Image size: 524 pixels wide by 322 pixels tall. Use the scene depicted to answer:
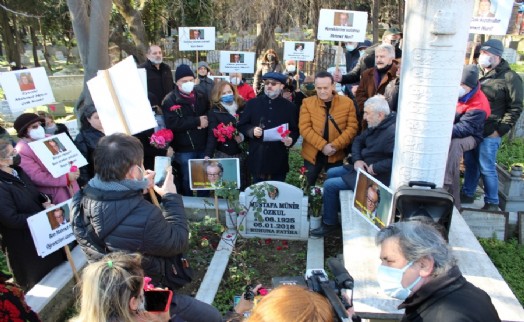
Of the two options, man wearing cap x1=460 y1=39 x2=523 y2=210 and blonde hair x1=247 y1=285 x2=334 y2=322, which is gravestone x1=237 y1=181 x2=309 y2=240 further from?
blonde hair x1=247 y1=285 x2=334 y2=322

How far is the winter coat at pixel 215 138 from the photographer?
213 inches

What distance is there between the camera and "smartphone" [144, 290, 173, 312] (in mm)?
2234

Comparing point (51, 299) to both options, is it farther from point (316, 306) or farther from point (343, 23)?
point (343, 23)

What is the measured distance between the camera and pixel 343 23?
6.06 m

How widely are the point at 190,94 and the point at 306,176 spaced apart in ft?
6.11

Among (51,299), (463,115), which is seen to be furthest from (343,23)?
(51,299)

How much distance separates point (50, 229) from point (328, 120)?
128 inches

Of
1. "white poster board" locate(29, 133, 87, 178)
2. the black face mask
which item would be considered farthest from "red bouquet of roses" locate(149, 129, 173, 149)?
the black face mask

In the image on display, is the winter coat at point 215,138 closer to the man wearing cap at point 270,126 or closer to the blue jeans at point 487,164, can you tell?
the man wearing cap at point 270,126

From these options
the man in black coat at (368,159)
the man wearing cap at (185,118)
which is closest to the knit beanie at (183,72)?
the man wearing cap at (185,118)

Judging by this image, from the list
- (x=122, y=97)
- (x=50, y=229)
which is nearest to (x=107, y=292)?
(x=122, y=97)

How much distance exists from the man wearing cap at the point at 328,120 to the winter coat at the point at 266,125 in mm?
213

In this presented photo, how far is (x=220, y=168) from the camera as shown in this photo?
A: 4.89 metres

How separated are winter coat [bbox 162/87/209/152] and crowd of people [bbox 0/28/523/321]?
0.01m
